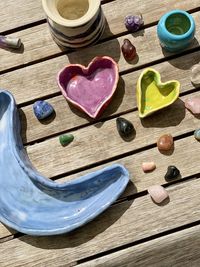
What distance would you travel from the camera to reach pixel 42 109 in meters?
1.54

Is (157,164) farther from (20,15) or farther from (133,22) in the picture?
(20,15)

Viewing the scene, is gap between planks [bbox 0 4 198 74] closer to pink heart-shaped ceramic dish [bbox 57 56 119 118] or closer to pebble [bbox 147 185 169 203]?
pink heart-shaped ceramic dish [bbox 57 56 119 118]

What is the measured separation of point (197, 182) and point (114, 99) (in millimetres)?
290

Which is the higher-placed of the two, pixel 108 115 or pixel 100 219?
pixel 108 115

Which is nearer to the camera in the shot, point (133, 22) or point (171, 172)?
point (171, 172)

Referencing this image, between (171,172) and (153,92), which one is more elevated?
(153,92)

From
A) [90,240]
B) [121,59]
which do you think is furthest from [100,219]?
[121,59]

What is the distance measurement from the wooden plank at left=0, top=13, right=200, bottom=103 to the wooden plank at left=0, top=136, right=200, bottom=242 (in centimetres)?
22

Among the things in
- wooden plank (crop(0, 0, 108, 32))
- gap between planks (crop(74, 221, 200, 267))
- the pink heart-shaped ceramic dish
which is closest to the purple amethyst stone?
the pink heart-shaped ceramic dish

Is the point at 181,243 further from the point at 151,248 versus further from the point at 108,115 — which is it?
the point at 108,115

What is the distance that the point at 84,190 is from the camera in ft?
4.88

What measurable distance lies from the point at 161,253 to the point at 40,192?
1.07ft

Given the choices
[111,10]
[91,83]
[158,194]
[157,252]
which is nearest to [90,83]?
[91,83]

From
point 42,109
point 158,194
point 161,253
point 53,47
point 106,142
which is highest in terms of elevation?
point 53,47
